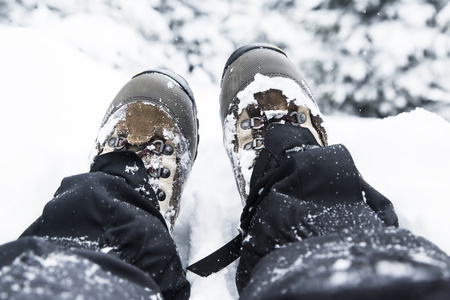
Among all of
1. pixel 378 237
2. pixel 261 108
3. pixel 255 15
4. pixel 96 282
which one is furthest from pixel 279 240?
pixel 255 15

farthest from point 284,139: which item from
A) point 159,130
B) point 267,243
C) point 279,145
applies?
point 159,130

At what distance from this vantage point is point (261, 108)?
126 cm

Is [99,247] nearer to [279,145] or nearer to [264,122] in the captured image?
[279,145]

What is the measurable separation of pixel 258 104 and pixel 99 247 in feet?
2.40

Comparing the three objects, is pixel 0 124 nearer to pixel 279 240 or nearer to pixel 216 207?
pixel 216 207

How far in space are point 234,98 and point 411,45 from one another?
35.0 inches

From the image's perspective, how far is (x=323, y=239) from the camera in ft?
1.85

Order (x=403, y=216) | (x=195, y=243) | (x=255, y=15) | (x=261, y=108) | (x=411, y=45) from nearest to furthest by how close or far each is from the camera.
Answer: (x=403, y=216) < (x=195, y=243) < (x=261, y=108) < (x=411, y=45) < (x=255, y=15)

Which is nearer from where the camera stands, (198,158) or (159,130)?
(159,130)

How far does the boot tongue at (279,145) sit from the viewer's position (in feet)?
2.94

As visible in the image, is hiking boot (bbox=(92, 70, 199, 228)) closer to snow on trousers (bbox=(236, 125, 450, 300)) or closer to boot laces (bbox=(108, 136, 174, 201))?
boot laces (bbox=(108, 136, 174, 201))

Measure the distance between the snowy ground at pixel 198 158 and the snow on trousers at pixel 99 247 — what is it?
26 cm

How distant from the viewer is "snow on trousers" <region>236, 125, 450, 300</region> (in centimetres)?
45

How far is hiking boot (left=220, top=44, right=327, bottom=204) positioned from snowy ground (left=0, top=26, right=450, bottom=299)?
Answer: 13 cm
